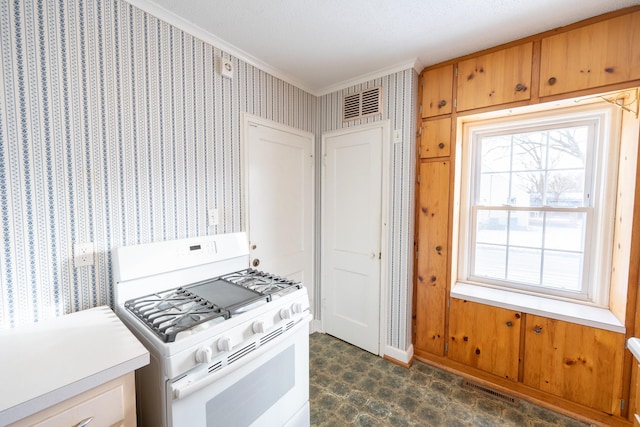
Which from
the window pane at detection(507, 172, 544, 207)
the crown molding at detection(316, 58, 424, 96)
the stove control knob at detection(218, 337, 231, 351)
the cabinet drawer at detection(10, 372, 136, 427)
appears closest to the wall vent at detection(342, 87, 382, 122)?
the crown molding at detection(316, 58, 424, 96)

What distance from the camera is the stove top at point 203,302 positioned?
1101 millimetres

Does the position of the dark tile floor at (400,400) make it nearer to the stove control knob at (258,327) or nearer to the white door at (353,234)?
the white door at (353,234)

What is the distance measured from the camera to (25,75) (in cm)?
113

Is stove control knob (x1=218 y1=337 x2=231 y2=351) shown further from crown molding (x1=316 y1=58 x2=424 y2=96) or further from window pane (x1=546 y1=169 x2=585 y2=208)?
window pane (x1=546 y1=169 x2=585 y2=208)

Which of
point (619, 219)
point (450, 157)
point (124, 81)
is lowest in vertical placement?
point (619, 219)

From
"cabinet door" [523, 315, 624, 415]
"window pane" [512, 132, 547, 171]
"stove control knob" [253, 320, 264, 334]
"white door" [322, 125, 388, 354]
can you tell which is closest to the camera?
"stove control knob" [253, 320, 264, 334]

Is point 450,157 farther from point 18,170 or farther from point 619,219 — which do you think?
point 18,170

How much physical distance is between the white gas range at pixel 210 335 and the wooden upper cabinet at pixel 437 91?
1796 mm

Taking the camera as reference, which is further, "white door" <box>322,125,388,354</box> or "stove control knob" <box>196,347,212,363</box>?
"white door" <box>322,125,388,354</box>

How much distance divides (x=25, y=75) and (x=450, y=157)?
8.30ft

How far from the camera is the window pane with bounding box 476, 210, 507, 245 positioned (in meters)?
2.18

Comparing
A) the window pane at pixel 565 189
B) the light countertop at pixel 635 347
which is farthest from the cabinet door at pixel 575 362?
the window pane at pixel 565 189

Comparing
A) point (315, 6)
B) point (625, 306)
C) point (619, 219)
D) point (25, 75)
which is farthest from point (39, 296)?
point (619, 219)

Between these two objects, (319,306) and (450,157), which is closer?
(450,157)
